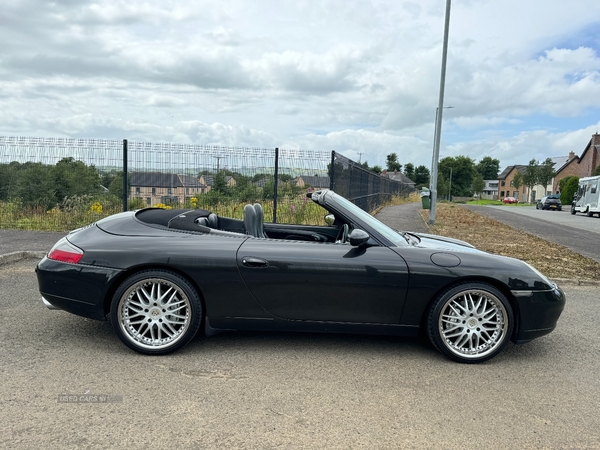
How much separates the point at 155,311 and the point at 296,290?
3.48 feet

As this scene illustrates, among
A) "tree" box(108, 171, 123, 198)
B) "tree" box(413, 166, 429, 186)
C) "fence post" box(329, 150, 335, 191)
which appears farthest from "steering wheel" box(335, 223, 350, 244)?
"tree" box(413, 166, 429, 186)

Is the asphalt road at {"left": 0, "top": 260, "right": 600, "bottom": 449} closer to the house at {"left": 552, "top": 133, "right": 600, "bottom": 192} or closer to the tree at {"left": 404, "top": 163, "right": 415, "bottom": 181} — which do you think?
the house at {"left": 552, "top": 133, "right": 600, "bottom": 192}

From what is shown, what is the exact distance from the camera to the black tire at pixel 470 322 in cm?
372

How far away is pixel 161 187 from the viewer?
10.4 meters

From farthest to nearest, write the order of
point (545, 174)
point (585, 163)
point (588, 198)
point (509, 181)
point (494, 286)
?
point (509, 181) → point (545, 174) → point (585, 163) → point (588, 198) → point (494, 286)

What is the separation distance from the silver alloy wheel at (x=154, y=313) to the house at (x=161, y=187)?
6952 mm

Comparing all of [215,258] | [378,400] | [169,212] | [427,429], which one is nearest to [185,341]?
[215,258]

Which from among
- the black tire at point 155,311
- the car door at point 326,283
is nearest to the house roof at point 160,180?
the black tire at point 155,311

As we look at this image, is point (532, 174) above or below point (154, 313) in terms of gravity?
above

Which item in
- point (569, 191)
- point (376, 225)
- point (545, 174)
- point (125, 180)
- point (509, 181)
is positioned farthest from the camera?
point (509, 181)

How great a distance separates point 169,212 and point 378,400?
229cm

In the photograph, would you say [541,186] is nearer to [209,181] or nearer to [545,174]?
[545,174]

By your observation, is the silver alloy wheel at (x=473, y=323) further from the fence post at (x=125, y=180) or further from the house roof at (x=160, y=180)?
the fence post at (x=125, y=180)

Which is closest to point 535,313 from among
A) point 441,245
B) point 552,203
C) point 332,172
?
point 441,245
